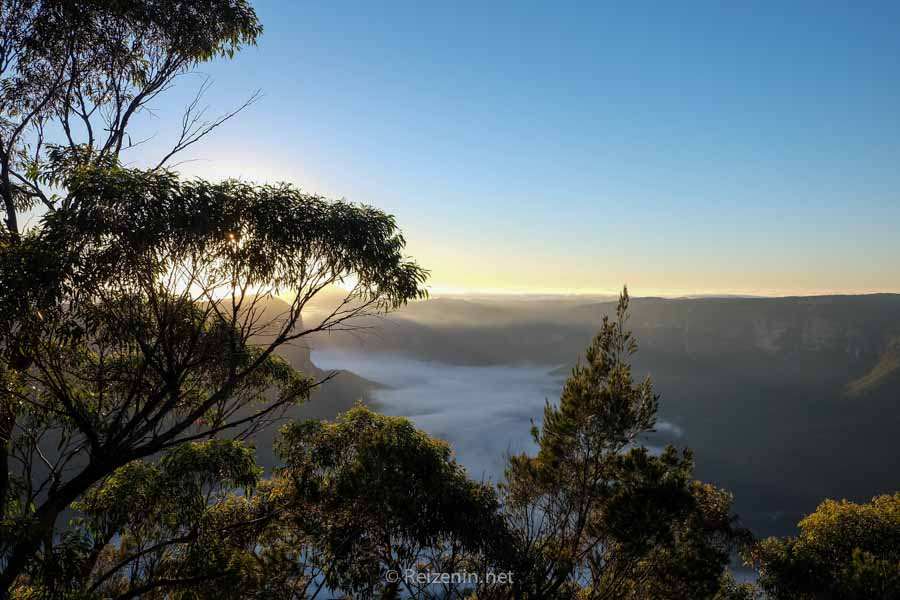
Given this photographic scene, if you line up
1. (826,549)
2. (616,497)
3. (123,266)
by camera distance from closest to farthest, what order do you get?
(123,266) < (616,497) < (826,549)

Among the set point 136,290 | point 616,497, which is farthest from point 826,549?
point 136,290

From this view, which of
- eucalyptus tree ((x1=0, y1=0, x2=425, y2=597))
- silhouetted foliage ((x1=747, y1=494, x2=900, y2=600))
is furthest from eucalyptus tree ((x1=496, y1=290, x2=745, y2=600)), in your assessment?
eucalyptus tree ((x1=0, y1=0, x2=425, y2=597))

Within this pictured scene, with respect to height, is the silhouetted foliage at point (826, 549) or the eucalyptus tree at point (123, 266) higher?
the eucalyptus tree at point (123, 266)

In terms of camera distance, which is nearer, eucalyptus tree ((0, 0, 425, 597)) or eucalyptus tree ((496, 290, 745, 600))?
eucalyptus tree ((0, 0, 425, 597))

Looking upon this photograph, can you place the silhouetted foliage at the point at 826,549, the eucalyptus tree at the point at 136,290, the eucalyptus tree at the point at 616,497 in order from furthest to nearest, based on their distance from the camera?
1. the silhouetted foliage at the point at 826,549
2. the eucalyptus tree at the point at 616,497
3. the eucalyptus tree at the point at 136,290

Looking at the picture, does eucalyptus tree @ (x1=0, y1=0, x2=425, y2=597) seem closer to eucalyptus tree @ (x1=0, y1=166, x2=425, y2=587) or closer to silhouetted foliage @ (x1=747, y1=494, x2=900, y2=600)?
eucalyptus tree @ (x1=0, y1=166, x2=425, y2=587)

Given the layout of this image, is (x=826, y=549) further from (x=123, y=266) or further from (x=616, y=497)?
(x=123, y=266)

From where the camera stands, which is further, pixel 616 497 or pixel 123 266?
pixel 616 497

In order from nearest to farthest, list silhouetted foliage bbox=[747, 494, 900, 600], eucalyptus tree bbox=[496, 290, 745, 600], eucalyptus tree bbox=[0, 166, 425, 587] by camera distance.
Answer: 1. eucalyptus tree bbox=[0, 166, 425, 587]
2. eucalyptus tree bbox=[496, 290, 745, 600]
3. silhouetted foliage bbox=[747, 494, 900, 600]

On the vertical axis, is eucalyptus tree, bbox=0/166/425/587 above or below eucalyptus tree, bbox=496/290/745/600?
above

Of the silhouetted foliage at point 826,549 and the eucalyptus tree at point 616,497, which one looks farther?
the silhouetted foliage at point 826,549

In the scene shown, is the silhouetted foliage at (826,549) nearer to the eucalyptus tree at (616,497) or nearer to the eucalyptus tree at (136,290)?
the eucalyptus tree at (616,497)

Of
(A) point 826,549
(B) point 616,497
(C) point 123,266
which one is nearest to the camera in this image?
(C) point 123,266

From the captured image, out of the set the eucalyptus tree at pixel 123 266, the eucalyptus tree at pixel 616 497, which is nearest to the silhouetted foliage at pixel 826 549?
the eucalyptus tree at pixel 616 497
